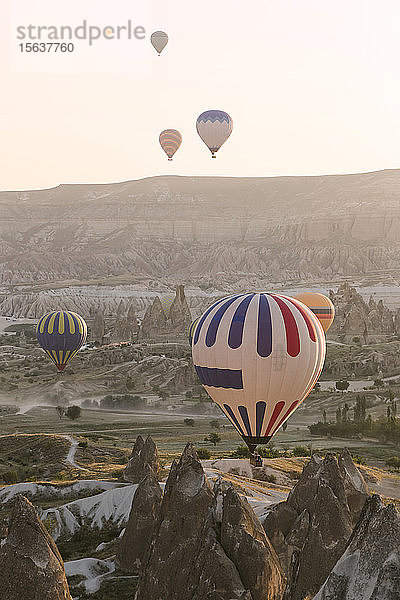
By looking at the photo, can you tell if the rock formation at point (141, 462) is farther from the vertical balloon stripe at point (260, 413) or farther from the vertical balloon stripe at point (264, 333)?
the vertical balloon stripe at point (264, 333)

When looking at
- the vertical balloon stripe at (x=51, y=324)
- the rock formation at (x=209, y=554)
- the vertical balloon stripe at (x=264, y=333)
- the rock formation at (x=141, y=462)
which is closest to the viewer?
the rock formation at (x=209, y=554)

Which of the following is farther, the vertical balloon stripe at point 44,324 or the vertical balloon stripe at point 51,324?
the vertical balloon stripe at point 44,324

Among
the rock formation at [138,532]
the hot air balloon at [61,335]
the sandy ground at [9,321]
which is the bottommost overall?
the sandy ground at [9,321]

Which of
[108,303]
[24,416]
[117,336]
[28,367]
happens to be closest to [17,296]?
[108,303]

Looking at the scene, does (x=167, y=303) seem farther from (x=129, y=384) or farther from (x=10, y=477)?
(x=10, y=477)

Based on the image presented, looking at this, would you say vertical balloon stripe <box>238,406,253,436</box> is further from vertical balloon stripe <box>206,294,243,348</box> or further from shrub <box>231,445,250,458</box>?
shrub <box>231,445,250,458</box>

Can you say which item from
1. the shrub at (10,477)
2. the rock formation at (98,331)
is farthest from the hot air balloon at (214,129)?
the shrub at (10,477)

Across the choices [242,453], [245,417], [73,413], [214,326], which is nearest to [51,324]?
[73,413]
